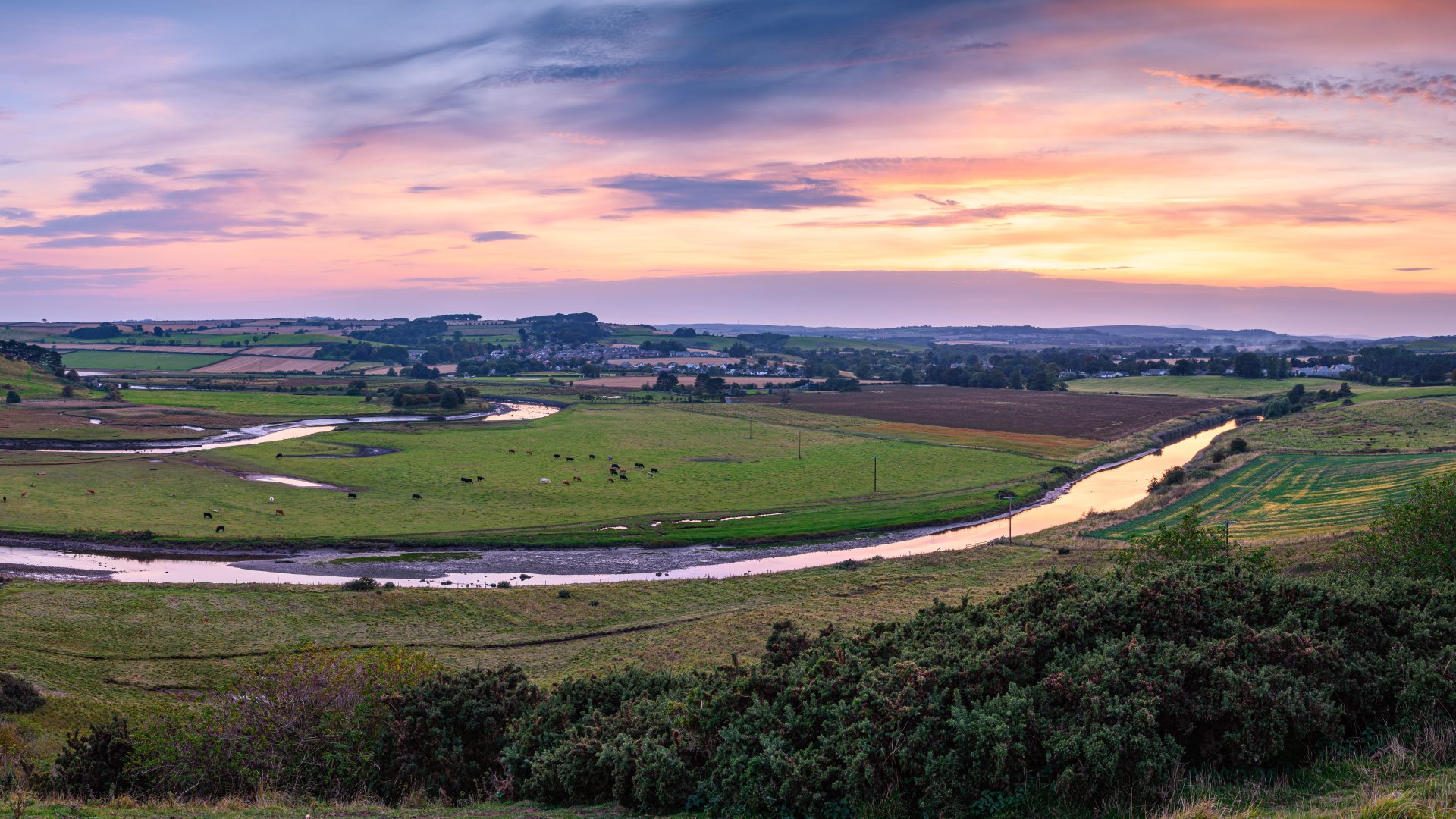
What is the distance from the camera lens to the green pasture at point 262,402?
123375mm

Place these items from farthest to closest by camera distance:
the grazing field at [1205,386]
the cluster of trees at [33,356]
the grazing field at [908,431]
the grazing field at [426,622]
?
1. the cluster of trees at [33,356]
2. the grazing field at [1205,386]
3. the grazing field at [908,431]
4. the grazing field at [426,622]

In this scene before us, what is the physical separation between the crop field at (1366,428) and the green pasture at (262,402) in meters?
111

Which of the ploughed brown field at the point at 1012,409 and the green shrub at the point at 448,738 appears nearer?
the green shrub at the point at 448,738

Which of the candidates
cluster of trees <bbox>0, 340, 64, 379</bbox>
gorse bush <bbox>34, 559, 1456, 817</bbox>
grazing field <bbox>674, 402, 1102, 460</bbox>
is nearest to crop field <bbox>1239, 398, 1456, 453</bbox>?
grazing field <bbox>674, 402, 1102, 460</bbox>

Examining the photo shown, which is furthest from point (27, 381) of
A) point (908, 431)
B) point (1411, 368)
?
point (1411, 368)

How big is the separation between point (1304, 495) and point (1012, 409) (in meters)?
76.4

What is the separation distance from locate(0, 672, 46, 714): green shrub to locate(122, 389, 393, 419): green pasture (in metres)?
103

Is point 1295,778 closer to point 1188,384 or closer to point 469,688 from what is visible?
point 469,688

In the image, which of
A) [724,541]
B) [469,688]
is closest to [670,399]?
[724,541]

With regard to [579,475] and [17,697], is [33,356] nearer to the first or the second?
[579,475]

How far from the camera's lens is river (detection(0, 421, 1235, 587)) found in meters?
45.7

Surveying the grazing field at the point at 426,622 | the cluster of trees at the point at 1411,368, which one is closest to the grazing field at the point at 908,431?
the grazing field at the point at 426,622

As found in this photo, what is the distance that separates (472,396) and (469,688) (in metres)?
138

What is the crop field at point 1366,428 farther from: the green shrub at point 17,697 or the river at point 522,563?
the green shrub at point 17,697
